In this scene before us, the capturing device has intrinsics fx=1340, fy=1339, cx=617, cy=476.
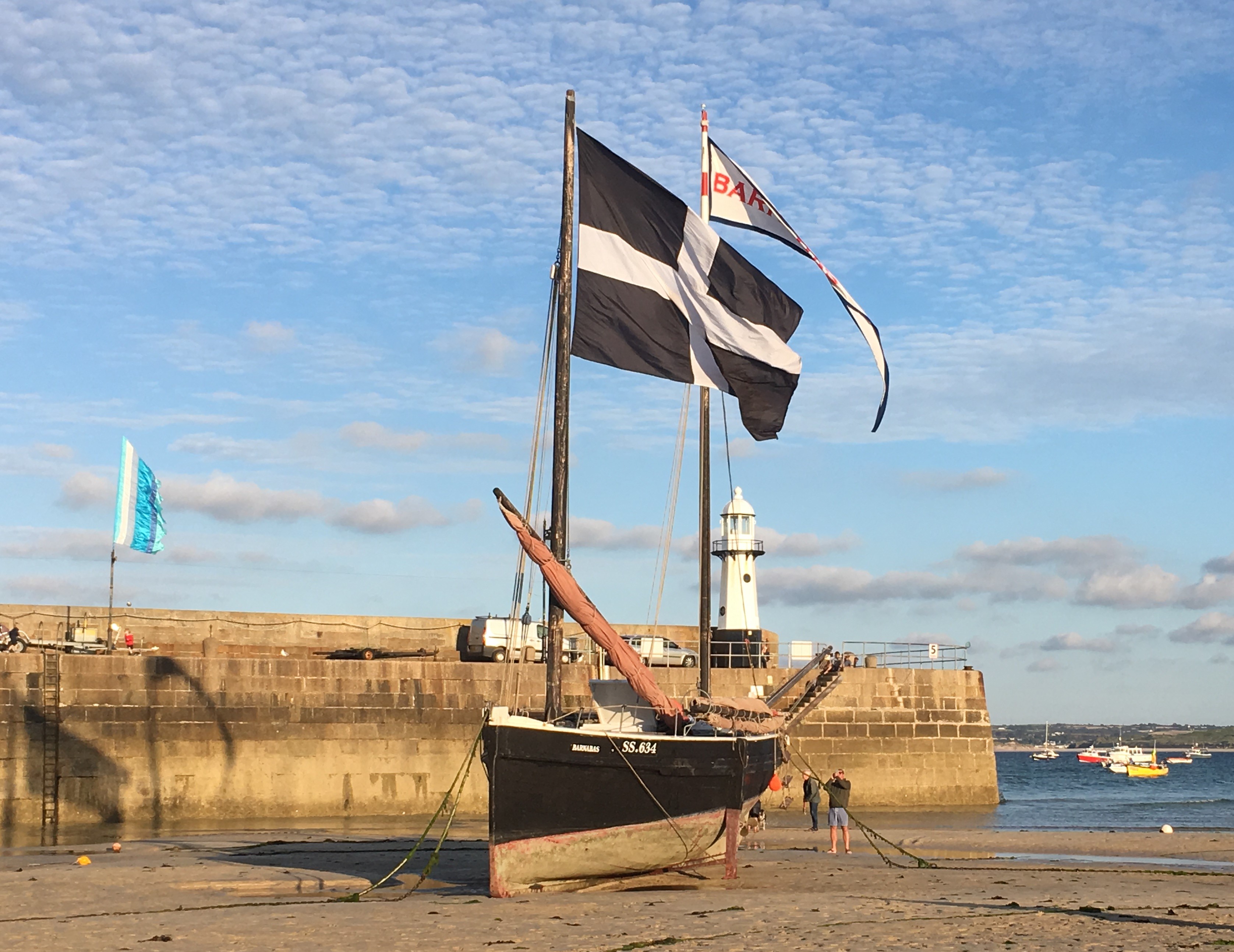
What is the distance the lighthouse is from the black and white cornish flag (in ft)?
76.0

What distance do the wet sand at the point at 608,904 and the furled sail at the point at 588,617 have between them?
101 inches

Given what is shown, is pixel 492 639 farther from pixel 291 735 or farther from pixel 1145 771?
pixel 1145 771

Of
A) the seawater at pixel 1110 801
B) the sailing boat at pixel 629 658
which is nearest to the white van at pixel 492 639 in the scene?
the seawater at pixel 1110 801

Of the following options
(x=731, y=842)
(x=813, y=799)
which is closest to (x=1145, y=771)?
(x=813, y=799)

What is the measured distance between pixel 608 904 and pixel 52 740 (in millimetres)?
18351

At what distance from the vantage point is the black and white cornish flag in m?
19.1

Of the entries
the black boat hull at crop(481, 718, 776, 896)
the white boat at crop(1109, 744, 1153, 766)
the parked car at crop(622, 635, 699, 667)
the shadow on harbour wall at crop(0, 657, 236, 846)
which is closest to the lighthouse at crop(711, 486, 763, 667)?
the parked car at crop(622, 635, 699, 667)

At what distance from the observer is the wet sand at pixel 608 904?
45.8 ft

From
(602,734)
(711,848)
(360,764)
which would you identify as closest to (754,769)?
(711,848)

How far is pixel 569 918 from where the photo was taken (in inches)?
620

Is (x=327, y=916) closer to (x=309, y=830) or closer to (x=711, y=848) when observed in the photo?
(x=711, y=848)

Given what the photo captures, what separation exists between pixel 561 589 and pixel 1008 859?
1158 cm

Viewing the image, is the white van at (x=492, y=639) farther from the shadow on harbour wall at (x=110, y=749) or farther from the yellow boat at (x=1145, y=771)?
the yellow boat at (x=1145, y=771)

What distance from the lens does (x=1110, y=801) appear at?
68250 mm
